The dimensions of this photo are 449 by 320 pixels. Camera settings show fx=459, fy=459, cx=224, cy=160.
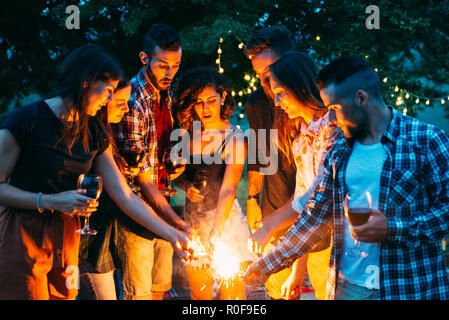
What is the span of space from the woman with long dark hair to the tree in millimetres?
4074

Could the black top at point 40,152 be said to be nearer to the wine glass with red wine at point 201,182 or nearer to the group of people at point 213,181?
the group of people at point 213,181

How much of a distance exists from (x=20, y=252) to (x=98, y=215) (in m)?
0.79

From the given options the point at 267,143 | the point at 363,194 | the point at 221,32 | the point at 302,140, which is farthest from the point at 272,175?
the point at 221,32

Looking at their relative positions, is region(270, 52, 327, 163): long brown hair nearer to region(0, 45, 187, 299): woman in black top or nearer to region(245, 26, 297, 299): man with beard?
region(245, 26, 297, 299): man with beard

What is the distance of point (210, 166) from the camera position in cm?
374

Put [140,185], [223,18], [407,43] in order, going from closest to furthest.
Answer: [140,185] < [223,18] < [407,43]

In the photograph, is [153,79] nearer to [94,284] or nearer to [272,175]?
[272,175]

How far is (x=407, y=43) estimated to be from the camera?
8.72 metres

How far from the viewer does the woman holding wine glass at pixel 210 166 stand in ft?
12.0

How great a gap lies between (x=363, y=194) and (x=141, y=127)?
5.98 feet

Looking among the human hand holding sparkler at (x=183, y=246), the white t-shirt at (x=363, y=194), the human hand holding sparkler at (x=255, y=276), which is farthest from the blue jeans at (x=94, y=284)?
the white t-shirt at (x=363, y=194)

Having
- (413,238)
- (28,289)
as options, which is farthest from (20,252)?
(413,238)
